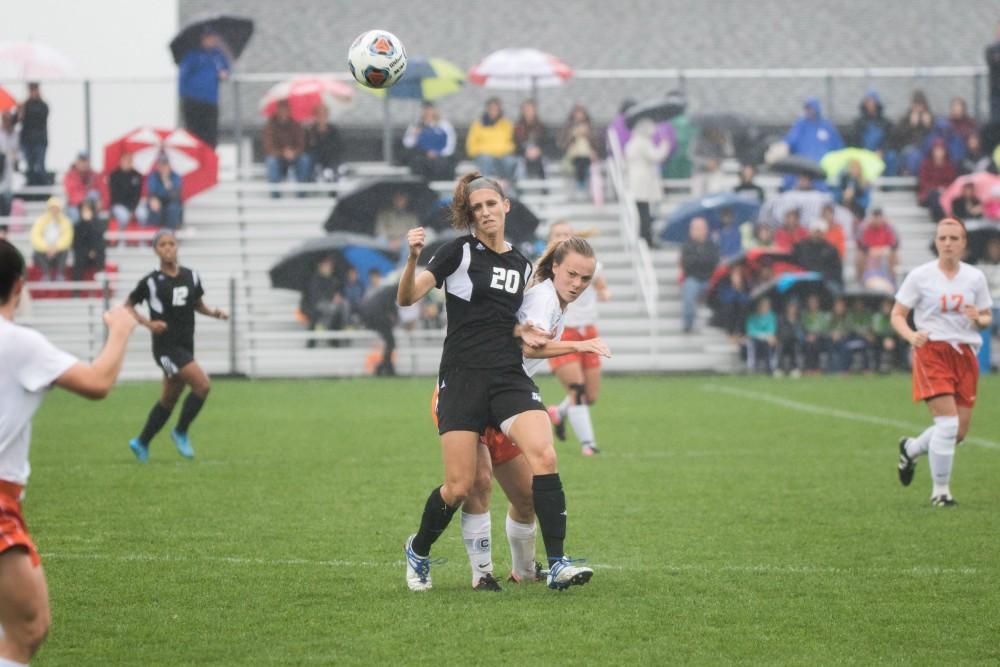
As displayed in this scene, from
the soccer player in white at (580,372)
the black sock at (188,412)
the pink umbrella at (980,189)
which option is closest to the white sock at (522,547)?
the soccer player in white at (580,372)

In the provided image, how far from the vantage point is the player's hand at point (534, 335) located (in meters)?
7.43

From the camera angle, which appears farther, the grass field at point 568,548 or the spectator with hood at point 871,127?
the spectator with hood at point 871,127

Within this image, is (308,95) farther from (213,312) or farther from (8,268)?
(8,268)

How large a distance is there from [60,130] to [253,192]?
405cm

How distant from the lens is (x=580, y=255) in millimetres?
7656

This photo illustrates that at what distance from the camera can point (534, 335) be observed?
24.5ft

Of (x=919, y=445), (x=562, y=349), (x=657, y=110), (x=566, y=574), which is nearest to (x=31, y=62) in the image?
(x=657, y=110)

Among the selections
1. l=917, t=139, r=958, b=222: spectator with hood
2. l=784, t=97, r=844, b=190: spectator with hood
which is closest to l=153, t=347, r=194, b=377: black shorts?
l=784, t=97, r=844, b=190: spectator with hood

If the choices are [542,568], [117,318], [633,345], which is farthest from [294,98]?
[117,318]

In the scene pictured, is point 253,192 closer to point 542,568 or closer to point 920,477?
point 920,477

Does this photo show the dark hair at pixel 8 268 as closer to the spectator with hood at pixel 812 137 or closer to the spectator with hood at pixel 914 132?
the spectator with hood at pixel 812 137

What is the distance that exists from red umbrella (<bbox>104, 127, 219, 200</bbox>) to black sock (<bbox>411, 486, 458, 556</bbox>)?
22618 millimetres

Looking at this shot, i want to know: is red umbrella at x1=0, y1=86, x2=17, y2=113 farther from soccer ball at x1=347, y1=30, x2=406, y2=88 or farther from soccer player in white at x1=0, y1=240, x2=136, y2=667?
soccer player in white at x1=0, y1=240, x2=136, y2=667

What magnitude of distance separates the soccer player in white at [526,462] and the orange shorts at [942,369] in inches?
164
